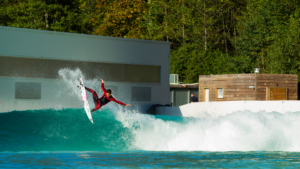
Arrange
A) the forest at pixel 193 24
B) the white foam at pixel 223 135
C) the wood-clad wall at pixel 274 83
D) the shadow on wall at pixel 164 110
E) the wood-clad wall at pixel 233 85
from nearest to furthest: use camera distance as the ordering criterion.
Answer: the white foam at pixel 223 135
the shadow on wall at pixel 164 110
the wood-clad wall at pixel 274 83
the wood-clad wall at pixel 233 85
the forest at pixel 193 24

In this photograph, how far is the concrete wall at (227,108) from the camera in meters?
21.9

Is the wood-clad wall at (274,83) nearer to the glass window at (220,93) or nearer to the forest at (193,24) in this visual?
the glass window at (220,93)

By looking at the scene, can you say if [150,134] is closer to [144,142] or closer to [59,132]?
[144,142]

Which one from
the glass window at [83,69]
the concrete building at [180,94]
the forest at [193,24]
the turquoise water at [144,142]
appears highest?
the forest at [193,24]

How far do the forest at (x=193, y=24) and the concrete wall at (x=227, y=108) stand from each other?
13161mm

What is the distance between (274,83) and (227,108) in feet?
17.8

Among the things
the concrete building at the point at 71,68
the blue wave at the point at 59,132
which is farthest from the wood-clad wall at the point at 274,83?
the blue wave at the point at 59,132

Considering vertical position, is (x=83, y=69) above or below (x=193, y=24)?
below

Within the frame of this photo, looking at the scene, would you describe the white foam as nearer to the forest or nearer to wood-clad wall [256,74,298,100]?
wood-clad wall [256,74,298,100]

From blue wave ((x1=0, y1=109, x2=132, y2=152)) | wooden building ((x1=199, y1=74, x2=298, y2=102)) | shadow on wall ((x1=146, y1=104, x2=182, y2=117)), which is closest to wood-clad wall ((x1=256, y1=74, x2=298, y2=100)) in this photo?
wooden building ((x1=199, y1=74, x2=298, y2=102))

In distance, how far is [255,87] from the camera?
90.9 feet

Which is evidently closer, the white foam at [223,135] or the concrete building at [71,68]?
the white foam at [223,135]

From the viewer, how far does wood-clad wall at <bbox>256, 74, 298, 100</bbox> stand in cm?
2778

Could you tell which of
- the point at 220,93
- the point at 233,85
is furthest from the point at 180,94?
the point at 233,85
